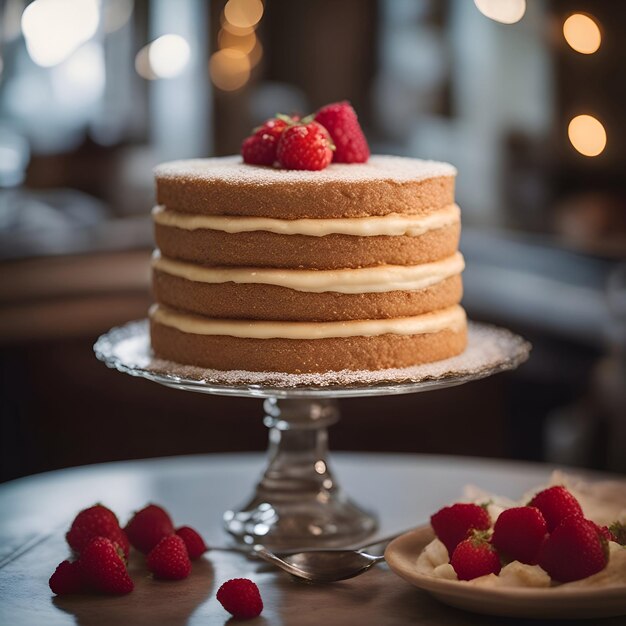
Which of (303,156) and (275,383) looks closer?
(275,383)

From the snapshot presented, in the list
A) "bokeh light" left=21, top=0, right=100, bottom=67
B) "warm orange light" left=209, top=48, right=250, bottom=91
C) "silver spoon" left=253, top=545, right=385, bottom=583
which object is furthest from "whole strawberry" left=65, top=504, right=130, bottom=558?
"warm orange light" left=209, top=48, right=250, bottom=91

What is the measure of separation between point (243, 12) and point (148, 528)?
5.19m

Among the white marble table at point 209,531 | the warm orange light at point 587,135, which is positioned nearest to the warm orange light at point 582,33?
the warm orange light at point 587,135

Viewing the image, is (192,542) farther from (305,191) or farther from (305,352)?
(305,191)

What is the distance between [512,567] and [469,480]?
77cm

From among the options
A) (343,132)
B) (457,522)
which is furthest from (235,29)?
(457,522)

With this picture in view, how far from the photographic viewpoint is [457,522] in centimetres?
154

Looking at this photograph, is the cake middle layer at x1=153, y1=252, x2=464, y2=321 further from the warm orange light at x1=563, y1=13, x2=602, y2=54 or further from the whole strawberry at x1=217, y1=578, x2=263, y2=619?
the warm orange light at x1=563, y1=13, x2=602, y2=54

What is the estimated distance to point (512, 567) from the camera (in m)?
1.44

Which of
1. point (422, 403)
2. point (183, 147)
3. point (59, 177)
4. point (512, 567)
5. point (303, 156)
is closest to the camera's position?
point (512, 567)

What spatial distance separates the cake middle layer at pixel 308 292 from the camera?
1.73 m

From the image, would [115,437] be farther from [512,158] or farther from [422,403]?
[512,158]

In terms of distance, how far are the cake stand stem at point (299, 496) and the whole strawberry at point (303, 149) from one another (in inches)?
16.0

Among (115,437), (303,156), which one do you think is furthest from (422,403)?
(303,156)
